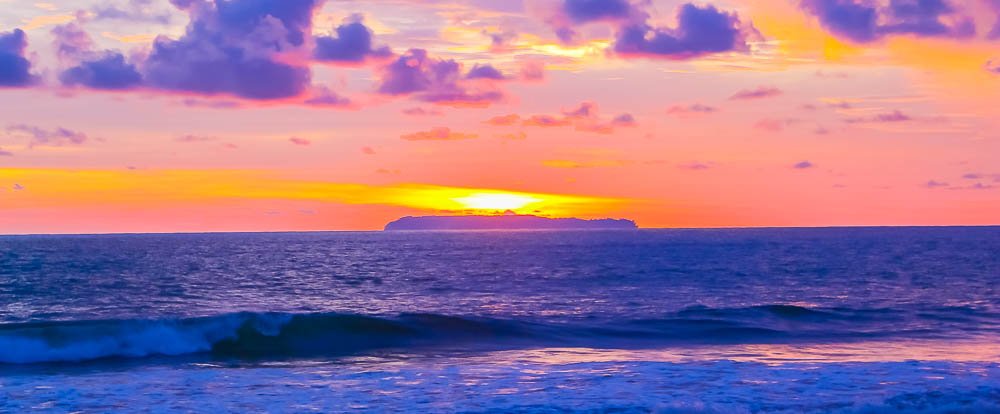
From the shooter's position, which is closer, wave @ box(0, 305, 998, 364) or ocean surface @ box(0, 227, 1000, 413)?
ocean surface @ box(0, 227, 1000, 413)

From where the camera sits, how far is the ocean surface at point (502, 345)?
64.8 feet

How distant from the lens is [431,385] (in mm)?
21453

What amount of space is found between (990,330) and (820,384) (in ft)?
49.8

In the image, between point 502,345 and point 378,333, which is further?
point 378,333

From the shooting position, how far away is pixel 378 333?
32406 mm

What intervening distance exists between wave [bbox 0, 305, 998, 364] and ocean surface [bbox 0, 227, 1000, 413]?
100 mm

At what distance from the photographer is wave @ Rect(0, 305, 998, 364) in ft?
92.6

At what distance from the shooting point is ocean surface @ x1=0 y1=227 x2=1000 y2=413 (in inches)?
778

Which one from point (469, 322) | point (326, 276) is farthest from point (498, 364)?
point (326, 276)

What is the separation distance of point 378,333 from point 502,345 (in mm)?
5046

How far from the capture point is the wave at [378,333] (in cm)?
2823

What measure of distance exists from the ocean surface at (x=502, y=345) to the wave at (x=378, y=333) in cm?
10

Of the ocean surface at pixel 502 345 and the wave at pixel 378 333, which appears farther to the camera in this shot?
the wave at pixel 378 333

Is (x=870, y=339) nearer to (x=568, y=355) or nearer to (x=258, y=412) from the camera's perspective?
(x=568, y=355)
